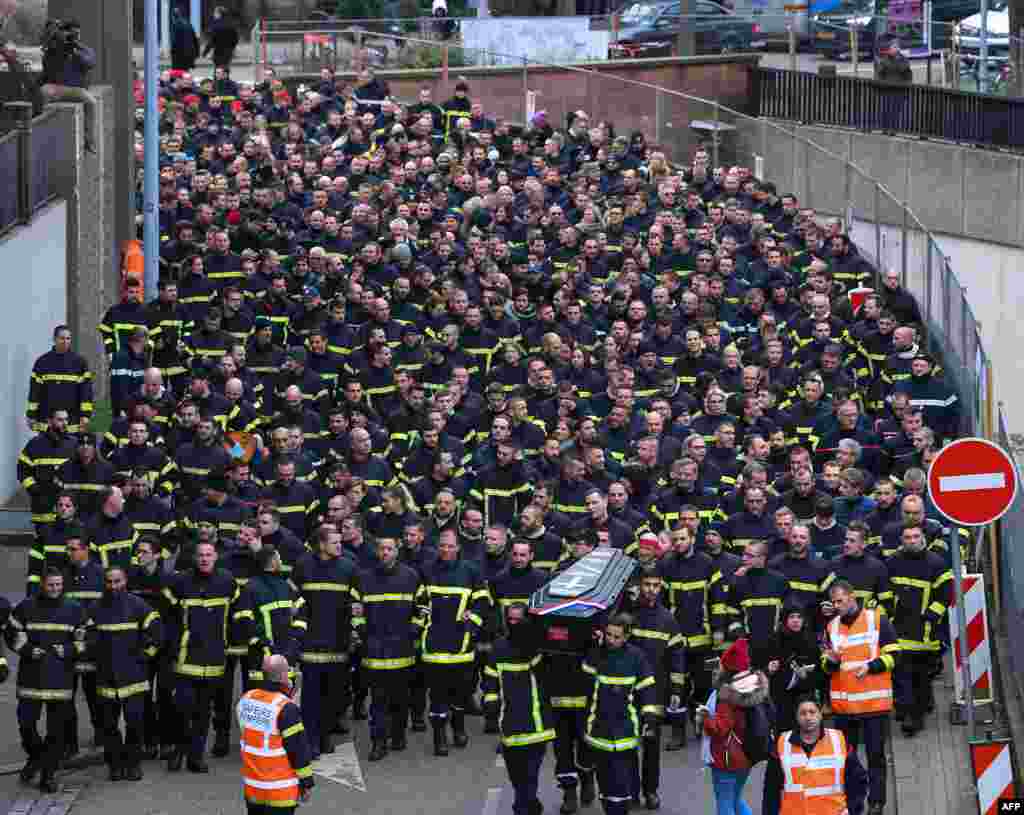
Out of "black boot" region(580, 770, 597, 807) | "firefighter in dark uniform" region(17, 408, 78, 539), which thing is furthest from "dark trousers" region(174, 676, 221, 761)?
"firefighter in dark uniform" region(17, 408, 78, 539)

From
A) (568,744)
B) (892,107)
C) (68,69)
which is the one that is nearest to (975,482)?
(568,744)

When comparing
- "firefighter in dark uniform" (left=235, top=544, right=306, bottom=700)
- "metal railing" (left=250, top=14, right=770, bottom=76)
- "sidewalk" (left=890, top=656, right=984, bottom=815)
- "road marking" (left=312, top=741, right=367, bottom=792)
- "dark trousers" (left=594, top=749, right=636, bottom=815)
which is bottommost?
"road marking" (left=312, top=741, right=367, bottom=792)

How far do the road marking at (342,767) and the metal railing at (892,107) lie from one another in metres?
22.6

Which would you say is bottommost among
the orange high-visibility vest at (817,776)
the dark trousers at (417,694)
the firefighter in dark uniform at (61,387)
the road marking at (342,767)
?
the road marking at (342,767)

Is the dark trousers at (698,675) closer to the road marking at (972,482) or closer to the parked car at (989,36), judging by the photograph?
the road marking at (972,482)

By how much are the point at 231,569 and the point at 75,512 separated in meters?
1.72

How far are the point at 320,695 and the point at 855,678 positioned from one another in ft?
13.6

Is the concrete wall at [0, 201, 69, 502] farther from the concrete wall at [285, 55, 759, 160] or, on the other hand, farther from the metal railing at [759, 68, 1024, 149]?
the metal railing at [759, 68, 1024, 149]

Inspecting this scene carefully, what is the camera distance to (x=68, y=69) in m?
28.8

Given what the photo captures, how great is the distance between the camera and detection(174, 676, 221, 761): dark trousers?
61.0 feet

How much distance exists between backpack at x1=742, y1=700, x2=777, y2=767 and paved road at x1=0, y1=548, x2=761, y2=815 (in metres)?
1.43

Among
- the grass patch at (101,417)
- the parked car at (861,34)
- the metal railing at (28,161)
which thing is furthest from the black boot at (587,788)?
the parked car at (861,34)

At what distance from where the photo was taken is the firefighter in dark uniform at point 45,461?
73.2 ft

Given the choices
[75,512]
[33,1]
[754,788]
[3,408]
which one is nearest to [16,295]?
[3,408]
